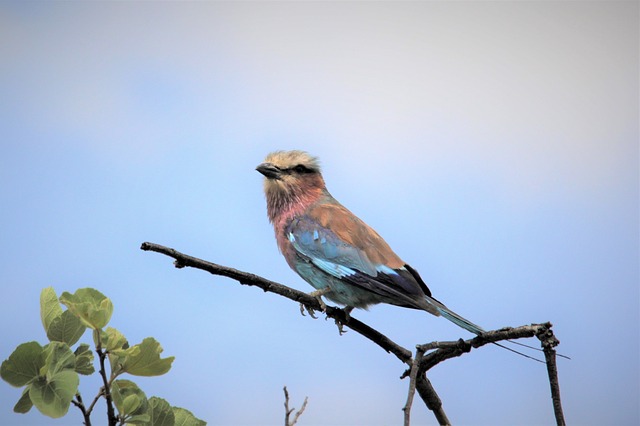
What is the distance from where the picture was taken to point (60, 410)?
1.38m

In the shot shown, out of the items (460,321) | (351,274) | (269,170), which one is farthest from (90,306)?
(269,170)

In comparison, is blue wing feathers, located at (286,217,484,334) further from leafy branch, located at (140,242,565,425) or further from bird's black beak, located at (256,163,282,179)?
leafy branch, located at (140,242,565,425)

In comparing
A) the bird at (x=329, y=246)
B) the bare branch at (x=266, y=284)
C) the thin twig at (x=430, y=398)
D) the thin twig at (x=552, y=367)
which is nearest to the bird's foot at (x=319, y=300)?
the bird at (x=329, y=246)

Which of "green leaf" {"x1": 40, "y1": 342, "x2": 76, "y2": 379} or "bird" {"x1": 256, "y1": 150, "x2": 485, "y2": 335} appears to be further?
"bird" {"x1": 256, "y1": 150, "x2": 485, "y2": 335}

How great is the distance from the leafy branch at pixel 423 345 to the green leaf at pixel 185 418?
39cm

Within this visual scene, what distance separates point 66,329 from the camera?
4.95ft

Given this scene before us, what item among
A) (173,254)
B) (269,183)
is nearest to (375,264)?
(269,183)

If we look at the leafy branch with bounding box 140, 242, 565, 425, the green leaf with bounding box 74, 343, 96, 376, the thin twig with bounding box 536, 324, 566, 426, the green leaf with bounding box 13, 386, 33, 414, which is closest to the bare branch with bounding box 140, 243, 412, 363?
the leafy branch with bounding box 140, 242, 565, 425

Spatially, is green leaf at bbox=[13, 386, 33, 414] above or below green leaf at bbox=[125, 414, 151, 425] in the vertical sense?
below

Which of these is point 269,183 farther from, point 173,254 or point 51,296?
point 51,296

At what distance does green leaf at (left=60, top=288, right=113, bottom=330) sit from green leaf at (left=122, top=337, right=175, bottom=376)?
0.30 feet

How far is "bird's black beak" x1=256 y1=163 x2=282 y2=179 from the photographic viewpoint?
3.59 metres

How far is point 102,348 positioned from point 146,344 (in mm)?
89

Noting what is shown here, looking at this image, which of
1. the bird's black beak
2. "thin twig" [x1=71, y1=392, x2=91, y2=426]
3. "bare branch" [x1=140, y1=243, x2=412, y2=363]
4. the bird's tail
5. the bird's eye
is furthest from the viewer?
the bird's eye
